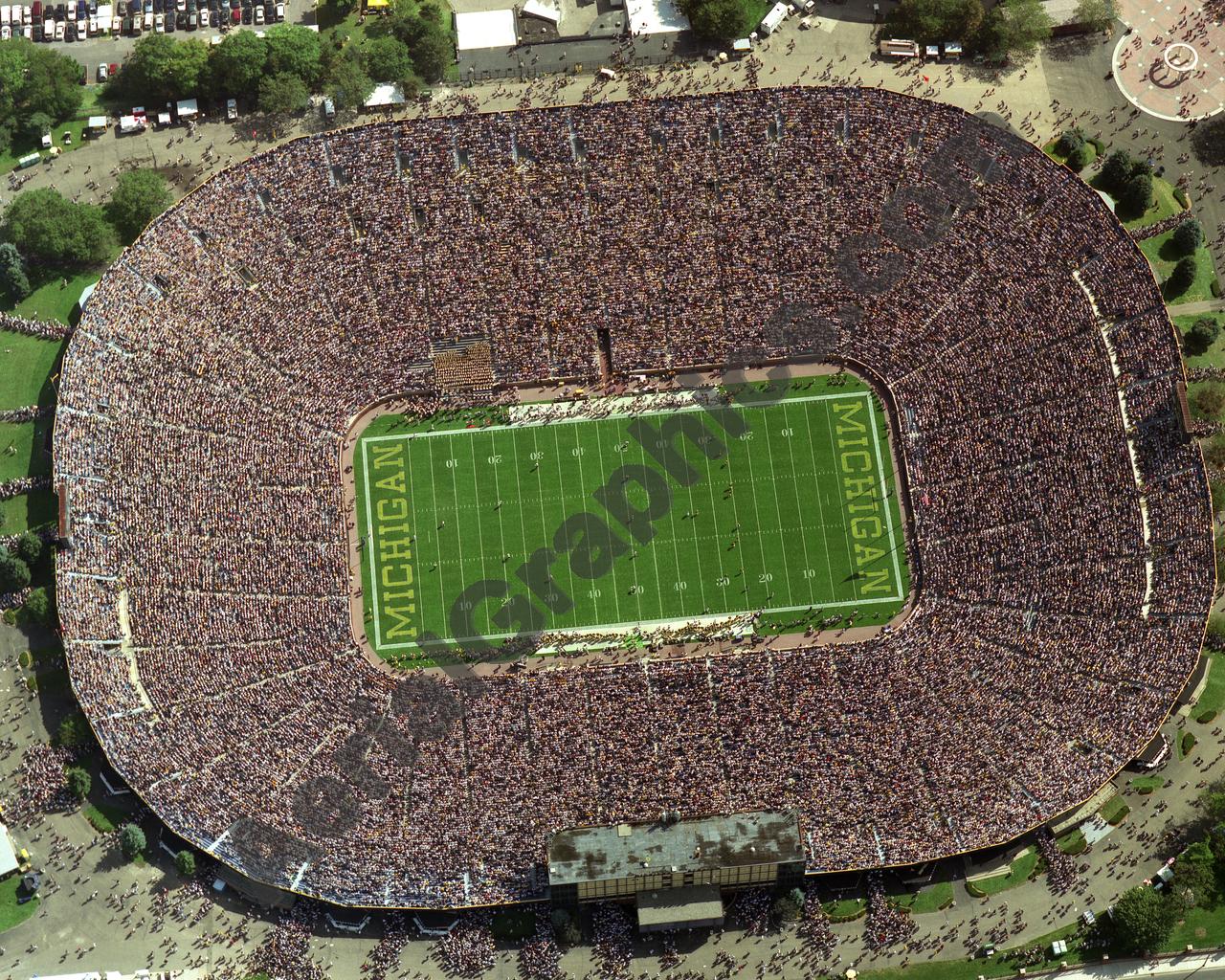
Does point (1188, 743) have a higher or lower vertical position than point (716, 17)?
lower

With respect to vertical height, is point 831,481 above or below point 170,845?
above

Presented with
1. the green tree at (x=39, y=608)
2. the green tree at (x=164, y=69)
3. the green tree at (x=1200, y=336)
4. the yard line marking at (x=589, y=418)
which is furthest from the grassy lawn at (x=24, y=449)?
the green tree at (x=1200, y=336)

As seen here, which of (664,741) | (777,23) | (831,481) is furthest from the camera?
(777,23)

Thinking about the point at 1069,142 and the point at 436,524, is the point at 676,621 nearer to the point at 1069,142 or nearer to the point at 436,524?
the point at 436,524

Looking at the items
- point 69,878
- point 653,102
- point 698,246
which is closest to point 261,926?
point 69,878

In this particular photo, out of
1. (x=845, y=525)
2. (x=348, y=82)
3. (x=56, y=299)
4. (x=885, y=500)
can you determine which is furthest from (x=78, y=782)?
(x=885, y=500)

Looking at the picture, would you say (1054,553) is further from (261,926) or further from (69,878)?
(69,878)

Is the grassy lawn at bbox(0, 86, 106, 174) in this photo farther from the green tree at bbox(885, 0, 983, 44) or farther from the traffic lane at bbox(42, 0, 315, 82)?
the green tree at bbox(885, 0, 983, 44)
